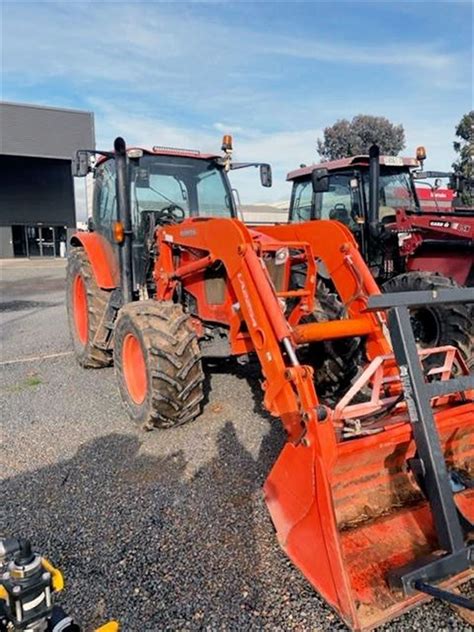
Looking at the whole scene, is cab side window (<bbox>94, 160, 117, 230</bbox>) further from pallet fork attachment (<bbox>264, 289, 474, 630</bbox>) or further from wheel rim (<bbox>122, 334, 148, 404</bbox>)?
pallet fork attachment (<bbox>264, 289, 474, 630</bbox>)

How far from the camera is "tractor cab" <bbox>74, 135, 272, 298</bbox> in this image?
503cm

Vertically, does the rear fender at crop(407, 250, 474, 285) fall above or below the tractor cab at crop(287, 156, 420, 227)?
below

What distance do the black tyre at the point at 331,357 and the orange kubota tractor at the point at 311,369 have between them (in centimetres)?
2

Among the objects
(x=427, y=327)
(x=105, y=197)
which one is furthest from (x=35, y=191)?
(x=427, y=327)

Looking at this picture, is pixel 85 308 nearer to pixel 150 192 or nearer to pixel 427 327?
pixel 150 192

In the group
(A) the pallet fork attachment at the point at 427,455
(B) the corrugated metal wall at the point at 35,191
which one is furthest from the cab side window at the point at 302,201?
(B) the corrugated metal wall at the point at 35,191

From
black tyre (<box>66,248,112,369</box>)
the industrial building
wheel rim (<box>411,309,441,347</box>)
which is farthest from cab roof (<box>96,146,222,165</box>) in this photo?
the industrial building

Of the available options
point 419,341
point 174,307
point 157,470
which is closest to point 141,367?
point 174,307

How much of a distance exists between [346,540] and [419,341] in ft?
11.2

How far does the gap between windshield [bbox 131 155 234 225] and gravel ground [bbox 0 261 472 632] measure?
1.86m

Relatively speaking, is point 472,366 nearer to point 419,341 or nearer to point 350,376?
point 419,341

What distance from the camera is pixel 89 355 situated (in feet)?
20.2

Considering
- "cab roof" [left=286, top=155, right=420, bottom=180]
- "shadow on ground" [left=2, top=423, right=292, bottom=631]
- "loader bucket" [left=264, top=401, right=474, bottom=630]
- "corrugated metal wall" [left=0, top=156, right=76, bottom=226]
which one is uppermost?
"corrugated metal wall" [left=0, top=156, right=76, bottom=226]

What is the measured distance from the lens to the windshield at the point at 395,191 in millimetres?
7305
